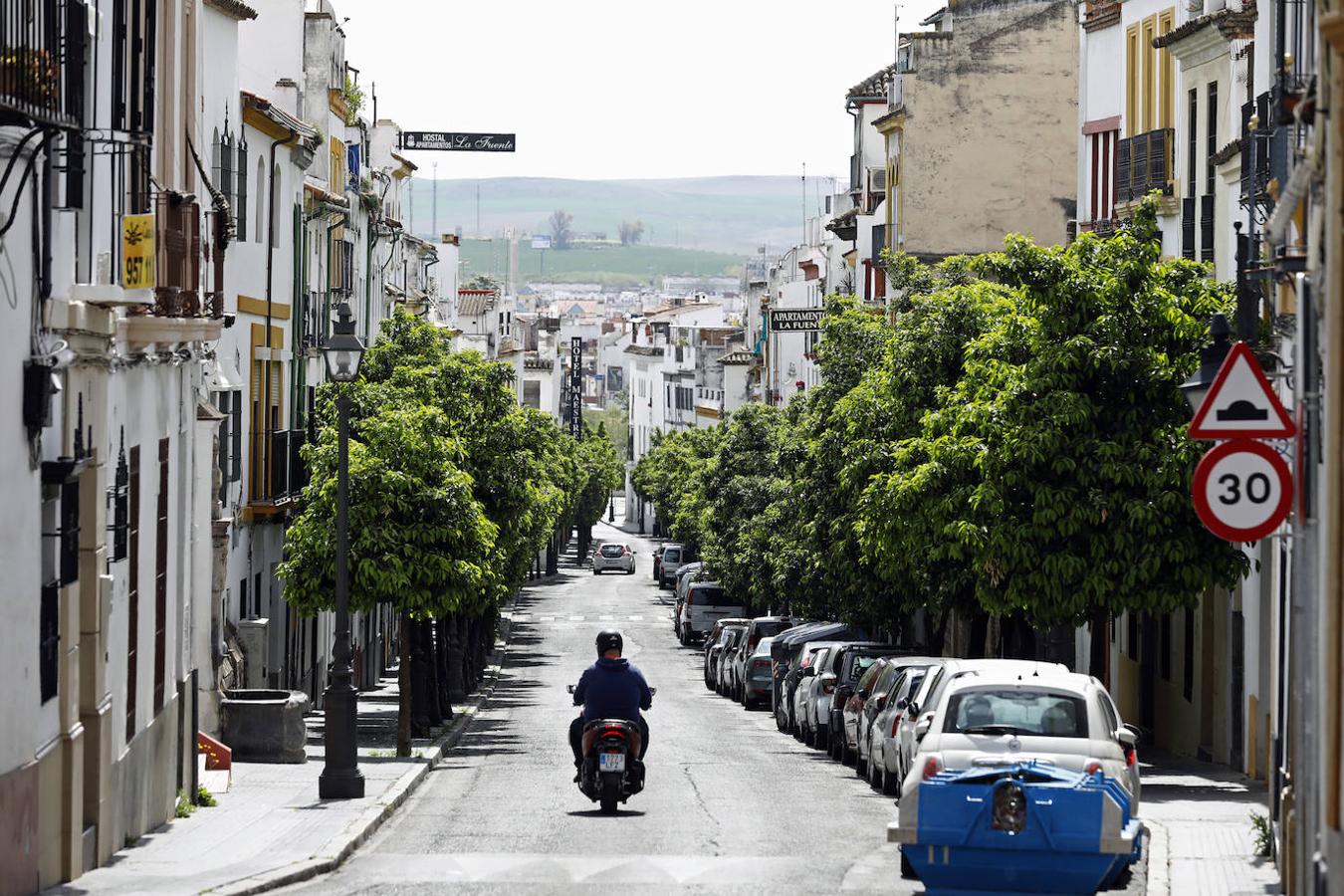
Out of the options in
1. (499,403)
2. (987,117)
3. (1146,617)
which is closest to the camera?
(1146,617)

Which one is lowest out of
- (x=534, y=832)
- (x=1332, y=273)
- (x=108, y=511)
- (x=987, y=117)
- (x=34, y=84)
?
(x=534, y=832)

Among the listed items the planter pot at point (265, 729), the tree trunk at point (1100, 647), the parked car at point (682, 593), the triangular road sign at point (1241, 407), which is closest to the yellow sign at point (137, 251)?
the triangular road sign at point (1241, 407)

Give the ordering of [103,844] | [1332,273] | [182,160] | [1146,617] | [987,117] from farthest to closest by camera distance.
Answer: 1. [987,117]
2. [1146,617]
3. [182,160]
4. [103,844]
5. [1332,273]

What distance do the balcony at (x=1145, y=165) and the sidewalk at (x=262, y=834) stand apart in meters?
13.7

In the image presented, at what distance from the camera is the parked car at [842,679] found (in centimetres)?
3081

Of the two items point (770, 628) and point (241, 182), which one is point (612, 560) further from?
point (241, 182)

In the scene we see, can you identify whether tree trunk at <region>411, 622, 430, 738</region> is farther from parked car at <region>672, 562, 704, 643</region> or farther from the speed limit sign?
parked car at <region>672, 562, 704, 643</region>

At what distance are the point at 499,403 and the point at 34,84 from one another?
80.8 feet

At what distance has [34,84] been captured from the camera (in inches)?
541

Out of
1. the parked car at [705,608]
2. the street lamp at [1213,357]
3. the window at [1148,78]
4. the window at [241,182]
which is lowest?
the parked car at [705,608]

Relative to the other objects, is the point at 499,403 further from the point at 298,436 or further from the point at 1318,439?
A: the point at 1318,439

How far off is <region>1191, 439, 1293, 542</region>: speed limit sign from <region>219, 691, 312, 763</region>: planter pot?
17574 mm

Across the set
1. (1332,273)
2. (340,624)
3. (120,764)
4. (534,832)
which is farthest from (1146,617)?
(1332,273)

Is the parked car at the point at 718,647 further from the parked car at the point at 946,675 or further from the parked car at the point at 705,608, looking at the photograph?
the parked car at the point at 946,675
